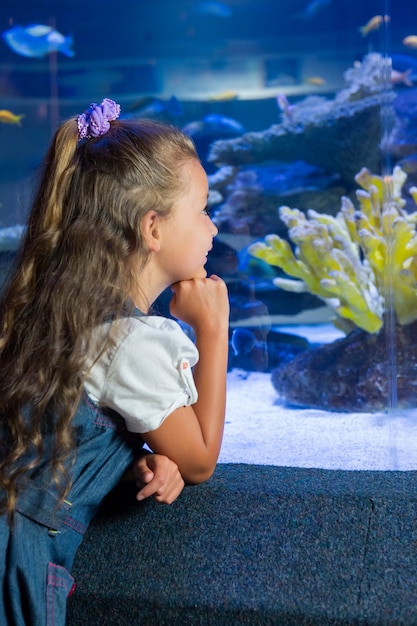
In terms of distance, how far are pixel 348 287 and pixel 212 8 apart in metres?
1.13

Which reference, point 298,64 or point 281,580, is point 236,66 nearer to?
point 298,64

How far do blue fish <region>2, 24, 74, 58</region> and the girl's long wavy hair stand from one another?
1.84 metres

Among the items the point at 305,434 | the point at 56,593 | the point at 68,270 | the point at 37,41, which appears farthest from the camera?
the point at 37,41

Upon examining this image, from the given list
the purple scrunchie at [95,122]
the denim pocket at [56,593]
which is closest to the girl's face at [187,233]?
the purple scrunchie at [95,122]

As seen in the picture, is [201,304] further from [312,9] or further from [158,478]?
[312,9]

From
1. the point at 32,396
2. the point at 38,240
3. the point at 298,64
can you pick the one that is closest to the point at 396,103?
the point at 298,64

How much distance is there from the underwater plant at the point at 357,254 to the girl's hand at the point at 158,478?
1.37m

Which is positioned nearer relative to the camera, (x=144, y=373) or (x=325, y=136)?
(x=144, y=373)

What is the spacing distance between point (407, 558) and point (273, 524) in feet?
0.72

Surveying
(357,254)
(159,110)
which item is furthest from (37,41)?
(357,254)

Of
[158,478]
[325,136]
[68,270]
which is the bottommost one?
[158,478]

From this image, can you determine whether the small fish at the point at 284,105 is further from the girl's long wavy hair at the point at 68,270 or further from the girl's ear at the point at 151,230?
the girl's ear at the point at 151,230

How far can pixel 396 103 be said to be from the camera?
2566mm

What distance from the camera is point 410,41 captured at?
257cm
